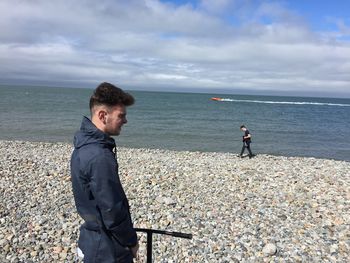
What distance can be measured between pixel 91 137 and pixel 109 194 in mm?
508

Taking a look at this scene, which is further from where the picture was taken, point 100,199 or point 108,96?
point 108,96

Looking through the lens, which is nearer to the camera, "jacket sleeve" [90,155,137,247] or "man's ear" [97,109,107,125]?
"jacket sleeve" [90,155,137,247]

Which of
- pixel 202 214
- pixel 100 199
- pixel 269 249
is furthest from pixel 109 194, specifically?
pixel 202 214

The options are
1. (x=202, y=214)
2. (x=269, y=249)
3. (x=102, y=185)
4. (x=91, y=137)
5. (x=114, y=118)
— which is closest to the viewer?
(x=102, y=185)

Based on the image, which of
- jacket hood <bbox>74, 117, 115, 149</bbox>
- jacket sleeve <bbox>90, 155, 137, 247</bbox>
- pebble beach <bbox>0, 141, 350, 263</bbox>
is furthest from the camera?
pebble beach <bbox>0, 141, 350, 263</bbox>

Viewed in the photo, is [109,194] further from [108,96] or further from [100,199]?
[108,96]

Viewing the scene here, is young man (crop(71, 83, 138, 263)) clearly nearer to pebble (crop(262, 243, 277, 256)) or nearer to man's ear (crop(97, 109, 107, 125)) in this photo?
man's ear (crop(97, 109, 107, 125))

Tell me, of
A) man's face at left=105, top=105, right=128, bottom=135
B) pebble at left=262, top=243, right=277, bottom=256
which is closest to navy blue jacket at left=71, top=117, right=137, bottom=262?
man's face at left=105, top=105, right=128, bottom=135

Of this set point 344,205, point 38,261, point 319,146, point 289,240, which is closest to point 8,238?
point 38,261

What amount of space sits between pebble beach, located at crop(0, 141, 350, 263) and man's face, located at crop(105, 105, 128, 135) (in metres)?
3.95

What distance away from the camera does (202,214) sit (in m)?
8.39

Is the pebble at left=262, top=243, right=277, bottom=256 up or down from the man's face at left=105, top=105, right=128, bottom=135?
down

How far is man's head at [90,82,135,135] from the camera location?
295 centimetres

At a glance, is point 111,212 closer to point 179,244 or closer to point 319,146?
point 179,244
